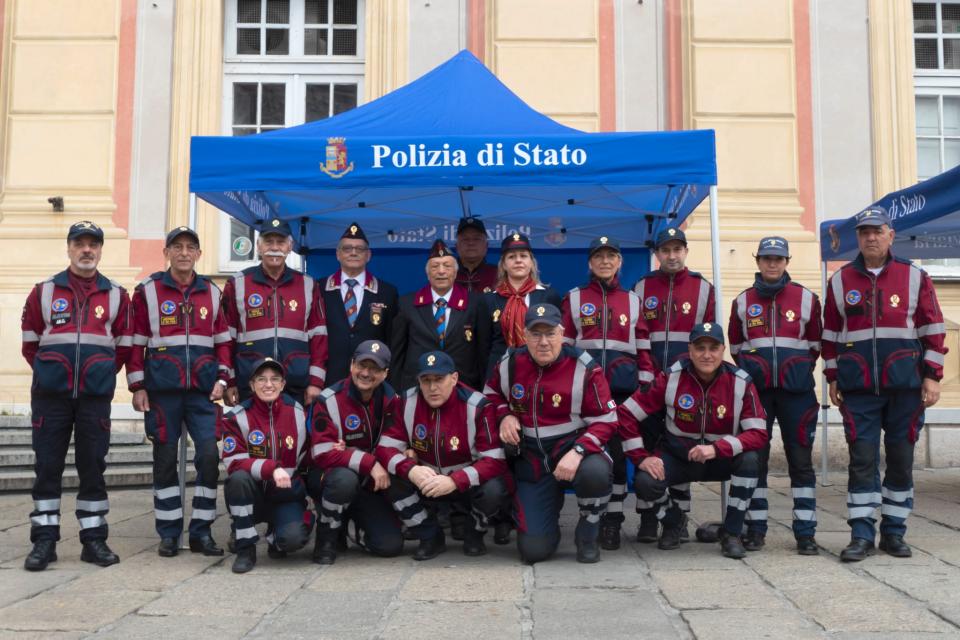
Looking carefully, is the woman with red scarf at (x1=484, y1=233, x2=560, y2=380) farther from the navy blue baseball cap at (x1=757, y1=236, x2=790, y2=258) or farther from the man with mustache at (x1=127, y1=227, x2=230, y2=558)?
the man with mustache at (x1=127, y1=227, x2=230, y2=558)

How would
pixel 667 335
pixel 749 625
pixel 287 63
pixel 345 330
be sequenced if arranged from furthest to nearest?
pixel 287 63 < pixel 345 330 < pixel 667 335 < pixel 749 625

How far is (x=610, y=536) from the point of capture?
214 inches

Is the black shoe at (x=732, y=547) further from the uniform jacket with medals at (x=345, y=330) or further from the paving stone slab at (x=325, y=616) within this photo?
the uniform jacket with medals at (x=345, y=330)

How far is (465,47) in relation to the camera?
9.80 meters

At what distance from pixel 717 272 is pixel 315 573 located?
288 cm

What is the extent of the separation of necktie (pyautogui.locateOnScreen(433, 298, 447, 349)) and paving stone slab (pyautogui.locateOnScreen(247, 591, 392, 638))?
1840 mm

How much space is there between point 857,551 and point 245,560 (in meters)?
3.09

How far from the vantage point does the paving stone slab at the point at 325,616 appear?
12.0ft

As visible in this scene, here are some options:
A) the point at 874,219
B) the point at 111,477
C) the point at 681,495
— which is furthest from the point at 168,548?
the point at 874,219

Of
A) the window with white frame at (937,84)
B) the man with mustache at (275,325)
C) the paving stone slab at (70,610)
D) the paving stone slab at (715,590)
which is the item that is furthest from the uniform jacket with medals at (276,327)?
the window with white frame at (937,84)

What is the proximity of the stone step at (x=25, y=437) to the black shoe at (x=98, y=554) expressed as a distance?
3877mm

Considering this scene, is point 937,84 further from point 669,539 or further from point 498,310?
point 669,539

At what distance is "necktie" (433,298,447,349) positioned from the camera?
5.78m

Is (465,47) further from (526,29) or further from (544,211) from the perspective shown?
(544,211)
